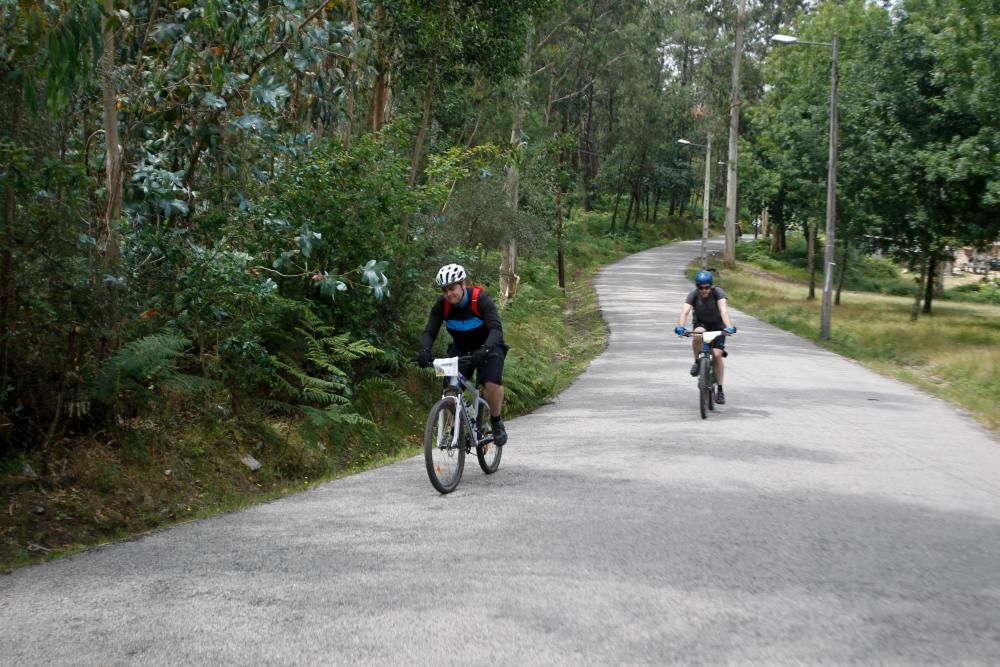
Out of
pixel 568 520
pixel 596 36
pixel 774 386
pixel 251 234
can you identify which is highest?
pixel 596 36

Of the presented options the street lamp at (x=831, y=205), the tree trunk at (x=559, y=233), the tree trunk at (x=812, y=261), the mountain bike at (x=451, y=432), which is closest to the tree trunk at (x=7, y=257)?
the mountain bike at (x=451, y=432)

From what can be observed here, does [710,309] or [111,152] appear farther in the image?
[710,309]

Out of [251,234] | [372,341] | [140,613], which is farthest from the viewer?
[372,341]

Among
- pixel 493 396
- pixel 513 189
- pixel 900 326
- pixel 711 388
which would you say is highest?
pixel 513 189

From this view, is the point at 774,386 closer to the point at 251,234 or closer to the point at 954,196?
the point at 251,234

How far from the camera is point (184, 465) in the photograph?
9.16 metres

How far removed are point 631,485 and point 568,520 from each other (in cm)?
156

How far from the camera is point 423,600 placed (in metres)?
5.29

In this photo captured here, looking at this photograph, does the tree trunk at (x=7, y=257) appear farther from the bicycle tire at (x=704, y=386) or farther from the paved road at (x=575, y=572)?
the bicycle tire at (x=704, y=386)

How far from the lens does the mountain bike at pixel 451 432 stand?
820cm

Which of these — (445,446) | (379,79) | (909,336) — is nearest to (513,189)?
(909,336)

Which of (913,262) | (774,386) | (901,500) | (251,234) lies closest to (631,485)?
(901,500)

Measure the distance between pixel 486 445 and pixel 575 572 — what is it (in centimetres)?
340

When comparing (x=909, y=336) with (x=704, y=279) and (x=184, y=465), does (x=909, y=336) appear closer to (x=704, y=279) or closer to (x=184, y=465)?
(x=704, y=279)
